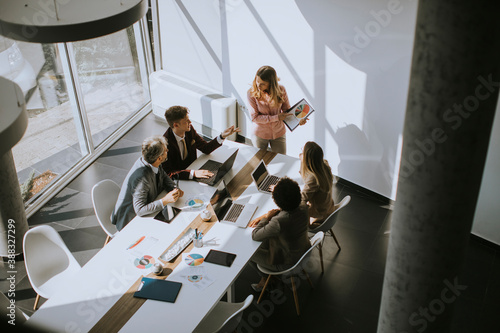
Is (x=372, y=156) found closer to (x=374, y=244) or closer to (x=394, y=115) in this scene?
(x=394, y=115)

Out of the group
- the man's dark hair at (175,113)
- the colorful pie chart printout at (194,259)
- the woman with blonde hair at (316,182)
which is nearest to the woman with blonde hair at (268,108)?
the man's dark hair at (175,113)

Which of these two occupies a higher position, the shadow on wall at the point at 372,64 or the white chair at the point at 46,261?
the shadow on wall at the point at 372,64

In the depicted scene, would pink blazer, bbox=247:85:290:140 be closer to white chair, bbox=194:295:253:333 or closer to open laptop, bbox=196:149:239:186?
open laptop, bbox=196:149:239:186

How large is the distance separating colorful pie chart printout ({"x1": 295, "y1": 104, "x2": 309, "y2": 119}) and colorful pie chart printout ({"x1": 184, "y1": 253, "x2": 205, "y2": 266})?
2.42 m

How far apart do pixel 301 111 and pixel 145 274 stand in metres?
2.87

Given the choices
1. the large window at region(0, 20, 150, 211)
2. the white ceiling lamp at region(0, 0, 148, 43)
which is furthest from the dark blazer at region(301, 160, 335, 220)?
the large window at region(0, 20, 150, 211)

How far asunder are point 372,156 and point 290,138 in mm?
1310

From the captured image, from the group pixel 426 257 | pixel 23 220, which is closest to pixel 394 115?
pixel 426 257

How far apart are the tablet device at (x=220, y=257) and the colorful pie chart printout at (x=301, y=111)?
7.55ft

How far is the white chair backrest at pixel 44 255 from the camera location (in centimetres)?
434

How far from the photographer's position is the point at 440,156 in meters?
2.01

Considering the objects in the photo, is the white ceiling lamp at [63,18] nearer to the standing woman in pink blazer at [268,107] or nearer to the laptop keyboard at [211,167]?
the laptop keyboard at [211,167]

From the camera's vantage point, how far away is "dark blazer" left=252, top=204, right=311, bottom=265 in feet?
13.9

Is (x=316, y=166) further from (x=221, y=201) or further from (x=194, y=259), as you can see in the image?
(x=194, y=259)
